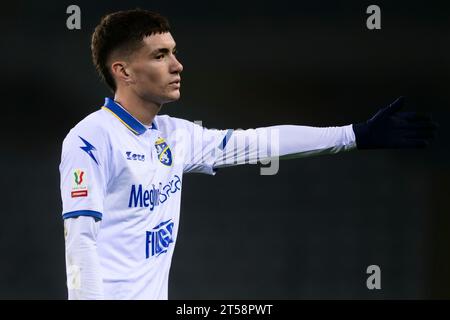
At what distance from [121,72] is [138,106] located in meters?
0.17

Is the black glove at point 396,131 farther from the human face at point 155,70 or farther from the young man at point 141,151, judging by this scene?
the human face at point 155,70

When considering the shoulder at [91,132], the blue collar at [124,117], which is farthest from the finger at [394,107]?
the shoulder at [91,132]

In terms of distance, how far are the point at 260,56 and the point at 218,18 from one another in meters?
0.47

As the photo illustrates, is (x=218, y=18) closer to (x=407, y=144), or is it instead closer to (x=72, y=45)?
(x=72, y=45)

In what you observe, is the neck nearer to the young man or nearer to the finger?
the young man

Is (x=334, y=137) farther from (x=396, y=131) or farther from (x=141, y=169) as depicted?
(x=141, y=169)

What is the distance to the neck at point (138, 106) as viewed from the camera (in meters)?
3.84

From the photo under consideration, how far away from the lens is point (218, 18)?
24.7 feet

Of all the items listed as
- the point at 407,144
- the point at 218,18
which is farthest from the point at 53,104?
the point at 407,144

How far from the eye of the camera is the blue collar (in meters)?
3.79

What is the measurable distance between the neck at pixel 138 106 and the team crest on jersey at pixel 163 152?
110 millimetres

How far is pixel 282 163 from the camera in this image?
280 inches

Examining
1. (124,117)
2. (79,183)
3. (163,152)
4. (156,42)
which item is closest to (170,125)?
(163,152)

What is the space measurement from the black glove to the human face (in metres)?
0.82
